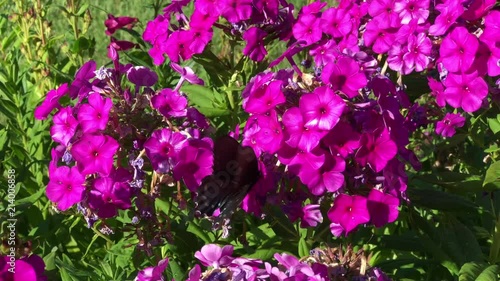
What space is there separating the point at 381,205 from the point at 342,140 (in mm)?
238

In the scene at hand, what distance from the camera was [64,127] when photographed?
246cm

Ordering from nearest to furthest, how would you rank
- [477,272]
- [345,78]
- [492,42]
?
Answer: [345,78] < [477,272] < [492,42]

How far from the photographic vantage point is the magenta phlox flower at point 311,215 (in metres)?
2.55

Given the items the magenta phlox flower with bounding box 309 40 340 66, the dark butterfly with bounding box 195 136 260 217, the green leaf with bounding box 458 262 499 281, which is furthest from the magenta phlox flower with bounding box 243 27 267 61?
the green leaf with bounding box 458 262 499 281

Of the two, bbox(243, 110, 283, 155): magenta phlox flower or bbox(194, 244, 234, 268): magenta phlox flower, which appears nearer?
bbox(194, 244, 234, 268): magenta phlox flower

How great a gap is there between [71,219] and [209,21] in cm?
95

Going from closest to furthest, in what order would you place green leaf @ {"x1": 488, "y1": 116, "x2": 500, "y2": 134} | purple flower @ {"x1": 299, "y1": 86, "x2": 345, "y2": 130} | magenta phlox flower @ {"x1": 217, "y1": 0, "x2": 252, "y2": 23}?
1. purple flower @ {"x1": 299, "y1": 86, "x2": 345, "y2": 130}
2. magenta phlox flower @ {"x1": 217, "y1": 0, "x2": 252, "y2": 23}
3. green leaf @ {"x1": 488, "y1": 116, "x2": 500, "y2": 134}

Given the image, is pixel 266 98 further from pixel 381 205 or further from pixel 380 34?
pixel 380 34

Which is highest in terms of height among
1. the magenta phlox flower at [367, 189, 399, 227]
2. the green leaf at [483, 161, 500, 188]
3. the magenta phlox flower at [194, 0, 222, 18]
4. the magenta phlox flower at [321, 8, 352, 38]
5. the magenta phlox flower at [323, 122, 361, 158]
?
the magenta phlox flower at [323, 122, 361, 158]

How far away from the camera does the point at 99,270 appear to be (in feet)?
9.64

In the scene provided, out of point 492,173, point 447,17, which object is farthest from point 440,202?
point 447,17

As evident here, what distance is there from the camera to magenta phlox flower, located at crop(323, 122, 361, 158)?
237cm

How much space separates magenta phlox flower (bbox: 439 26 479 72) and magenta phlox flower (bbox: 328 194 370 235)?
0.58 metres

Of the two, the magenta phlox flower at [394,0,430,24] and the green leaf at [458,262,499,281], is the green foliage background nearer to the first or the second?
the green leaf at [458,262,499,281]
